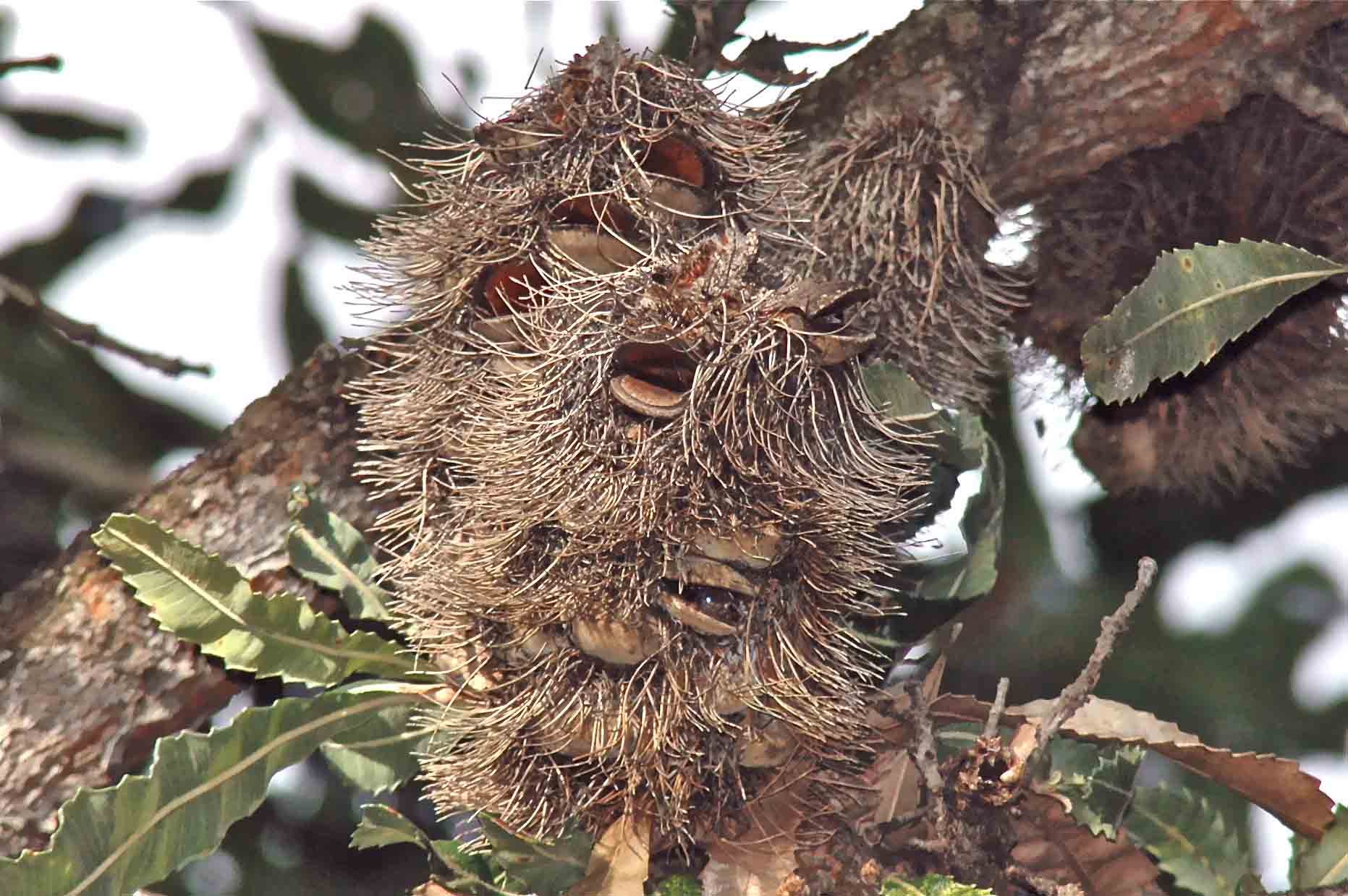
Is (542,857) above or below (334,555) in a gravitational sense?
below

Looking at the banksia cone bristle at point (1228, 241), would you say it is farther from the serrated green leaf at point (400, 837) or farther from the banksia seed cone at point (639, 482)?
the serrated green leaf at point (400, 837)

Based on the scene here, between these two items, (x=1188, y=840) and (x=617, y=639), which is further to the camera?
(x=1188, y=840)

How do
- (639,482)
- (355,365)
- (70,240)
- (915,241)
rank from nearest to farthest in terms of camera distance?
(639,482) < (915,241) < (355,365) < (70,240)

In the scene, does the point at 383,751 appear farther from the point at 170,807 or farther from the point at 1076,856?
the point at 1076,856

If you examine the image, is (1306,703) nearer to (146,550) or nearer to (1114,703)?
(1114,703)

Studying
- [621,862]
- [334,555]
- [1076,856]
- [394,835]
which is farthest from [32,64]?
[1076,856]

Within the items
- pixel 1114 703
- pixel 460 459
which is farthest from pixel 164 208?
pixel 1114 703
